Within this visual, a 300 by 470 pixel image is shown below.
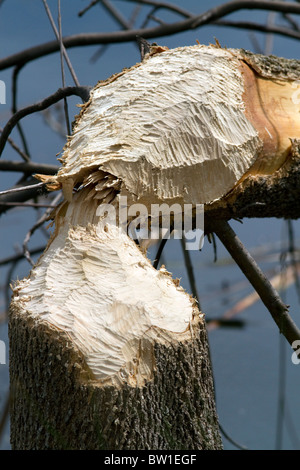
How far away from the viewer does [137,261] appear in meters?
0.88

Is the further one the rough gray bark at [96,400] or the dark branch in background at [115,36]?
the dark branch in background at [115,36]

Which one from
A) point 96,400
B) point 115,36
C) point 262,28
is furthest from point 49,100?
point 262,28

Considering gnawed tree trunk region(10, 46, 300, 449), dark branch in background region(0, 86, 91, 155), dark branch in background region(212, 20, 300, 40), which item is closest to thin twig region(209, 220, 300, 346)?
gnawed tree trunk region(10, 46, 300, 449)

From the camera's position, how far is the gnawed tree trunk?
753mm

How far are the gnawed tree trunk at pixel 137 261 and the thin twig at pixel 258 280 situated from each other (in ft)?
0.55

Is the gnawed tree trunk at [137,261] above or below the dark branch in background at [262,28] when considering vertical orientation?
below

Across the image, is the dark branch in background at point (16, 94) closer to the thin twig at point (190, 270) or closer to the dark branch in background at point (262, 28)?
the thin twig at point (190, 270)

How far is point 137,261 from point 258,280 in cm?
48

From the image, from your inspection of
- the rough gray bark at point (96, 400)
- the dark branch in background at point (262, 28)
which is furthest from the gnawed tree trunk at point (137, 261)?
the dark branch in background at point (262, 28)

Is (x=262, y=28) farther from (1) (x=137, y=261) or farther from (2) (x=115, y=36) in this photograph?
(1) (x=137, y=261)

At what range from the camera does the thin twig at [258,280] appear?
1260 mm

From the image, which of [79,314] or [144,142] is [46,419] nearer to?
[79,314]
